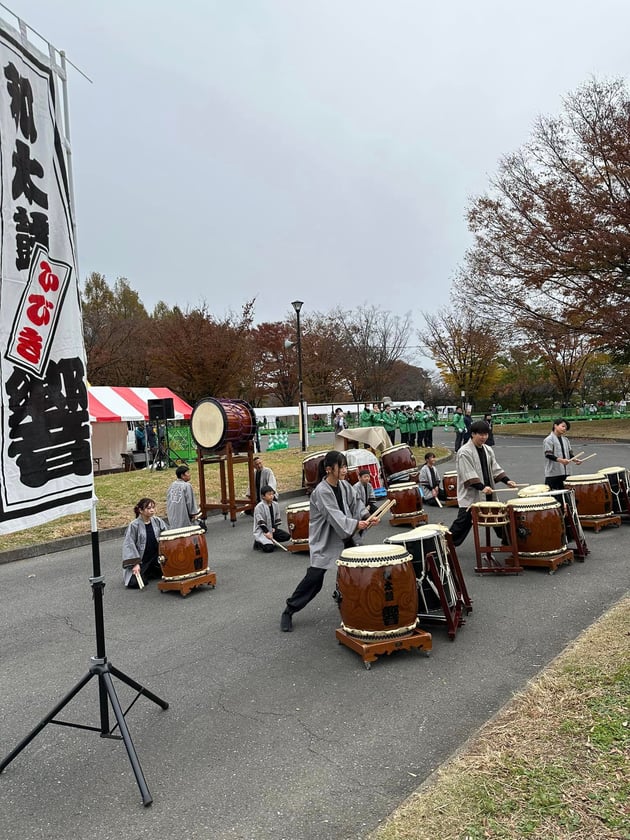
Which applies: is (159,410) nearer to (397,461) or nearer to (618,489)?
(397,461)

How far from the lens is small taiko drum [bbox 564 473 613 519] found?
9164 millimetres

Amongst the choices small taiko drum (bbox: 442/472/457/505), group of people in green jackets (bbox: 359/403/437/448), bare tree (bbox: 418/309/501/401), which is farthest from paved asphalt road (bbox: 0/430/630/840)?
bare tree (bbox: 418/309/501/401)

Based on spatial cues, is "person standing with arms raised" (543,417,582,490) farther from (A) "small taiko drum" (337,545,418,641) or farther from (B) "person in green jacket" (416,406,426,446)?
(B) "person in green jacket" (416,406,426,446)

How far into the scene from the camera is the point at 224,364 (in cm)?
3083

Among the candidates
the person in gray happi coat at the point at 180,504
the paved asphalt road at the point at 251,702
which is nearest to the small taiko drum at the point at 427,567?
the paved asphalt road at the point at 251,702

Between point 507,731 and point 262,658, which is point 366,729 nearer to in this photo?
point 507,731

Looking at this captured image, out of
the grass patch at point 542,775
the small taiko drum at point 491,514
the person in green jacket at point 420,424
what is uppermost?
the person in green jacket at point 420,424

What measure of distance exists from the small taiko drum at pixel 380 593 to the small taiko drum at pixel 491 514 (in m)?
2.51

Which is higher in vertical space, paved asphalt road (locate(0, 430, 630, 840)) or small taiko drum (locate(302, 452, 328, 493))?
small taiko drum (locate(302, 452, 328, 493))

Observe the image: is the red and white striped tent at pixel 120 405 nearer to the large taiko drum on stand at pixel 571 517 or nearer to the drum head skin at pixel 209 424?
the drum head skin at pixel 209 424

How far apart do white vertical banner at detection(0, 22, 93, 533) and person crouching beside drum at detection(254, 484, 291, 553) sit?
19.9 ft

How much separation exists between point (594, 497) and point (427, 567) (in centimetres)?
503

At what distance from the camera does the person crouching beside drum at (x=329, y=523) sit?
541 centimetres

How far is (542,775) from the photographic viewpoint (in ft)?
9.89
